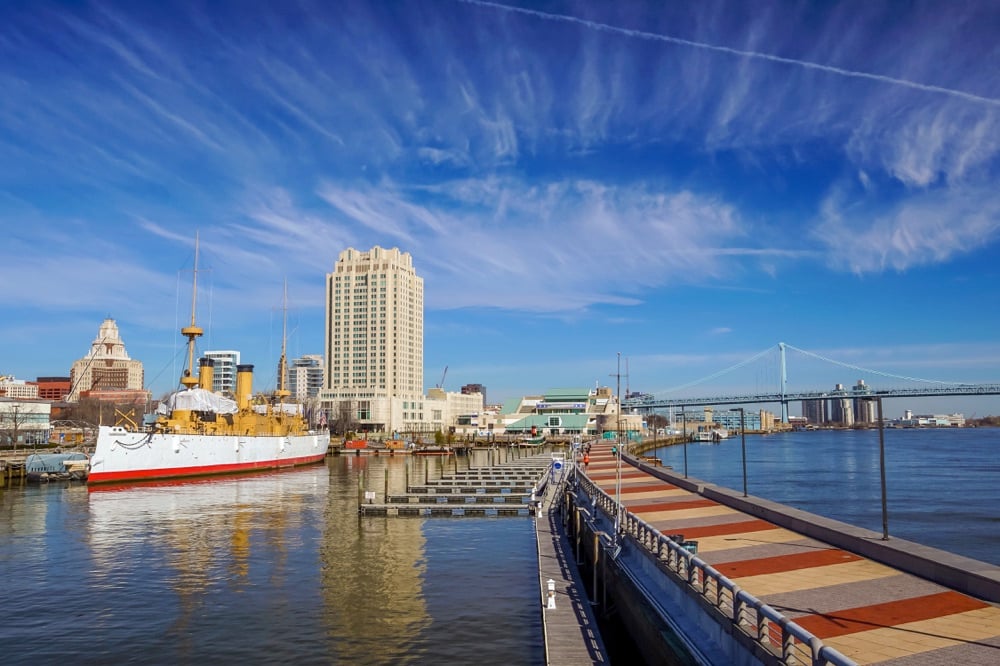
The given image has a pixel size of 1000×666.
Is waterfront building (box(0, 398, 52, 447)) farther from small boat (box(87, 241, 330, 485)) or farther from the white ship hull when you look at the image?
the white ship hull

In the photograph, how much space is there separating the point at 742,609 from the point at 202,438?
77890 millimetres

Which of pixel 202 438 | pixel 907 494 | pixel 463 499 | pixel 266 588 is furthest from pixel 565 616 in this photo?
pixel 202 438

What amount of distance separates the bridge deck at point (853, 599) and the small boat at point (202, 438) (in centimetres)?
6236

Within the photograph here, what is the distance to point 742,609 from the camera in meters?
13.2

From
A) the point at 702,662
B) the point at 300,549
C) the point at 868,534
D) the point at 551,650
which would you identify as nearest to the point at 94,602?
the point at 300,549

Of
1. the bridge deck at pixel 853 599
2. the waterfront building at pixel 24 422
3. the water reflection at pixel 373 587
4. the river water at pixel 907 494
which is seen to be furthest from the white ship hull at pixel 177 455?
the bridge deck at pixel 853 599

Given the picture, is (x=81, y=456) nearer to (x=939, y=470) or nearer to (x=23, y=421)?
(x=23, y=421)

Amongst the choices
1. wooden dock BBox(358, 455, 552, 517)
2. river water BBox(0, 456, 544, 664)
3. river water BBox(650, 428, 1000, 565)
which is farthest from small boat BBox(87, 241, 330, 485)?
river water BBox(650, 428, 1000, 565)

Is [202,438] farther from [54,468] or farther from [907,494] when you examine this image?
[907,494]

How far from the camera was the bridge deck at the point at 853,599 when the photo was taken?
488 inches

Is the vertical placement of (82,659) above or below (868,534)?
below

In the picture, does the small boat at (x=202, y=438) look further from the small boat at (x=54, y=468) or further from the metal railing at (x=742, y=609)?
the metal railing at (x=742, y=609)

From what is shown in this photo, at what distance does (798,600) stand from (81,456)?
284 feet

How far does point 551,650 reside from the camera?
16.5 metres
